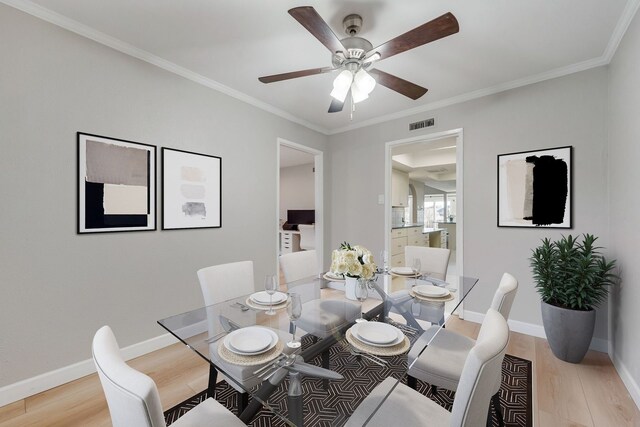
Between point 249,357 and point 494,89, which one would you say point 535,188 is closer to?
point 494,89

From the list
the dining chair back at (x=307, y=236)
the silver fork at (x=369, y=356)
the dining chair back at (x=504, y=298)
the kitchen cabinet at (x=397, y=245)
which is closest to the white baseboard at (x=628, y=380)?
the dining chair back at (x=504, y=298)

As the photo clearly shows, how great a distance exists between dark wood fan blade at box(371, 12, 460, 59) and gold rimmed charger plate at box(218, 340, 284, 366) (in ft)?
5.48

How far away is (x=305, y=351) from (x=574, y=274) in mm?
2313

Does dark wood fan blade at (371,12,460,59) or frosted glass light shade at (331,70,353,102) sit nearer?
dark wood fan blade at (371,12,460,59)

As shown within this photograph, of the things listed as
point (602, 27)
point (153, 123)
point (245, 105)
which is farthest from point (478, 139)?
point (153, 123)

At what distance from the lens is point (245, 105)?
3.13 m

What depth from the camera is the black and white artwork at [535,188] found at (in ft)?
8.42

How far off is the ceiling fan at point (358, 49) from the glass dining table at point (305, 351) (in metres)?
1.43

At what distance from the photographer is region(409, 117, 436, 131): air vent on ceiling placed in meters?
3.33

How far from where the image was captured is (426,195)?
36.1 feet

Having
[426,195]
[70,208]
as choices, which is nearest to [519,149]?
[70,208]

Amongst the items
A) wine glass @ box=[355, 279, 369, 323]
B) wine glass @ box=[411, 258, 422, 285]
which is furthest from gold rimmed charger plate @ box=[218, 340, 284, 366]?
wine glass @ box=[411, 258, 422, 285]

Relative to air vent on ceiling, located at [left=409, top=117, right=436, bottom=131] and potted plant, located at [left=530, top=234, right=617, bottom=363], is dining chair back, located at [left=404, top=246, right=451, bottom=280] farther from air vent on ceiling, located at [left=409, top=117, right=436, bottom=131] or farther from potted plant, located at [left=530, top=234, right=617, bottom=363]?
air vent on ceiling, located at [left=409, top=117, right=436, bottom=131]

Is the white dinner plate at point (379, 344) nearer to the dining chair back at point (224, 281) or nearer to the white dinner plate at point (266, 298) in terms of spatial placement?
the white dinner plate at point (266, 298)
